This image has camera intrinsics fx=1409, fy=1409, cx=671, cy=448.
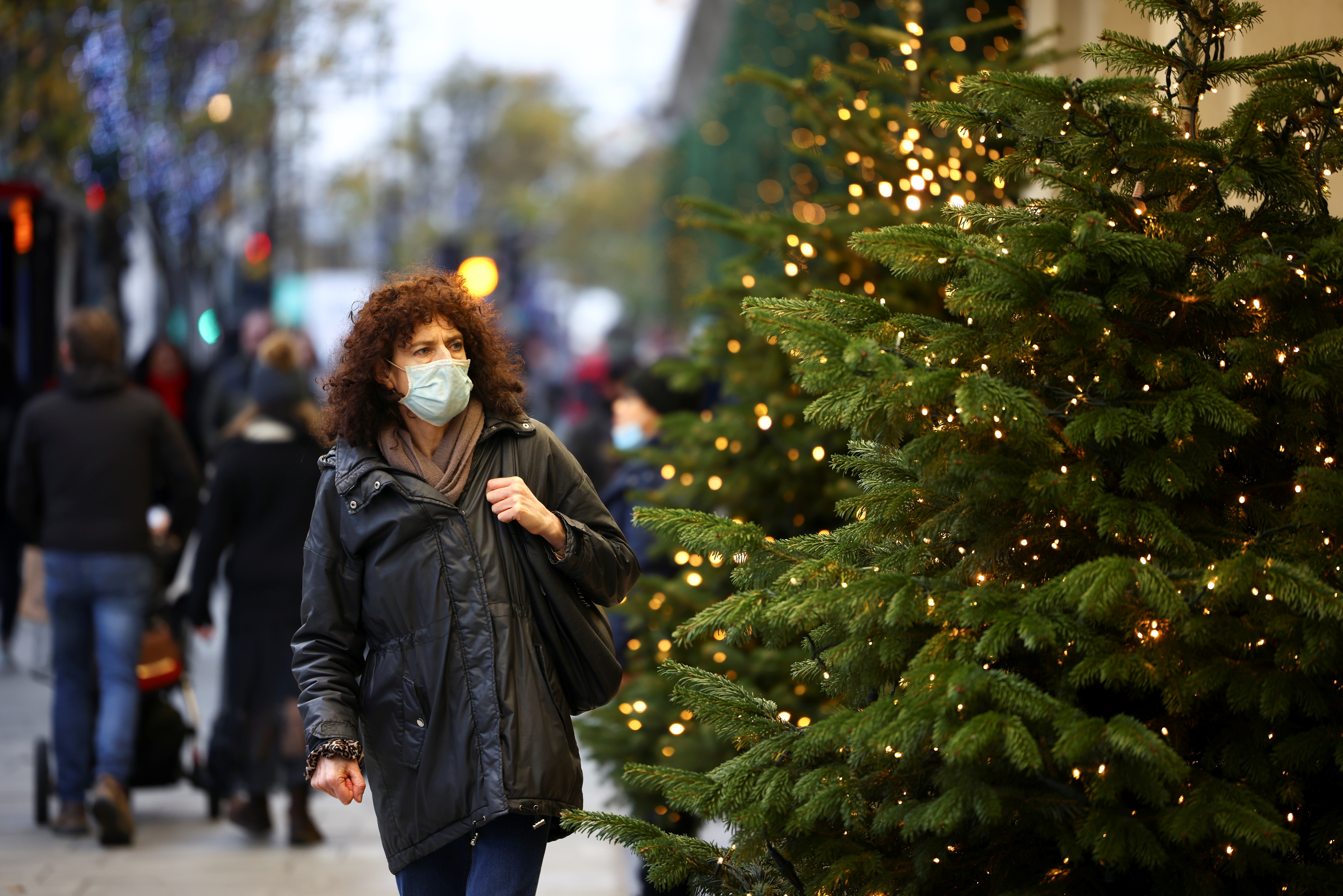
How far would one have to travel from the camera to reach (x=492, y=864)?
3148 mm

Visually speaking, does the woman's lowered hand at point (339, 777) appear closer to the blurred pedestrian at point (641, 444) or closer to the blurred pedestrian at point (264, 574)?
the blurred pedestrian at point (641, 444)

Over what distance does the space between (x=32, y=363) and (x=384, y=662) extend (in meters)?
16.4

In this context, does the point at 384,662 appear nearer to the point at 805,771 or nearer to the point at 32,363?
the point at 805,771

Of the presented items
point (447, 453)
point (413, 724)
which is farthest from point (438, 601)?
point (447, 453)

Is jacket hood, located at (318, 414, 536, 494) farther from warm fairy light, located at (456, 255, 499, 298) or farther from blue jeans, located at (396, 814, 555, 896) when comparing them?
warm fairy light, located at (456, 255, 499, 298)

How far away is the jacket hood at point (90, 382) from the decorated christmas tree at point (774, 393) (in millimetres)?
2564

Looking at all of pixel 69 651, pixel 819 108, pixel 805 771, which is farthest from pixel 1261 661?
pixel 69 651

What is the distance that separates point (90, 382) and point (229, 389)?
610 centimetres

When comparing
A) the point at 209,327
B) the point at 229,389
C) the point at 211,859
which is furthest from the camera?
the point at 209,327

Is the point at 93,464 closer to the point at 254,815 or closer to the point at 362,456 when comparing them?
the point at 254,815

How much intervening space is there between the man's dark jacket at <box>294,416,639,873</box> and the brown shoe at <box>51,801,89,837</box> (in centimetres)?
400

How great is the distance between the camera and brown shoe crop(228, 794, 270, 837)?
664cm

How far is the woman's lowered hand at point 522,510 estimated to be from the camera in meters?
3.14

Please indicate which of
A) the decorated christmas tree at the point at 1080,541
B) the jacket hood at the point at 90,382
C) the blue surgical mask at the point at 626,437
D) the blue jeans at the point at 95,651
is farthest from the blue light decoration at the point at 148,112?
the decorated christmas tree at the point at 1080,541
